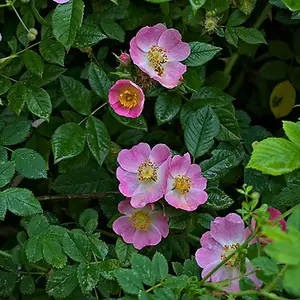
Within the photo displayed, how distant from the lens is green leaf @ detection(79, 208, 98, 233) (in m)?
1.25

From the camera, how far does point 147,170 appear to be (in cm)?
126

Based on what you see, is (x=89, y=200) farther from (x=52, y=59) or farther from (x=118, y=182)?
(x=52, y=59)

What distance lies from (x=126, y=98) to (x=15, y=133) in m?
0.23

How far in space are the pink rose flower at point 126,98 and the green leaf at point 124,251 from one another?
0.83ft

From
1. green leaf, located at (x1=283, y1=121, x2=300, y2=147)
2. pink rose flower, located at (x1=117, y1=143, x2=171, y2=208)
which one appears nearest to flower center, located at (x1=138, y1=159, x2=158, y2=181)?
pink rose flower, located at (x1=117, y1=143, x2=171, y2=208)

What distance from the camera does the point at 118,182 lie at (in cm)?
135

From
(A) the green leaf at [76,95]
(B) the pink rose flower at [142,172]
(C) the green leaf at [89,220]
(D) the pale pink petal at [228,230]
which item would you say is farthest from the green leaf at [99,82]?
(D) the pale pink petal at [228,230]

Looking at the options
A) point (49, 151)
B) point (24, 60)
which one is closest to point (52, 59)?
point (24, 60)

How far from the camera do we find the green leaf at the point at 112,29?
4.45 ft

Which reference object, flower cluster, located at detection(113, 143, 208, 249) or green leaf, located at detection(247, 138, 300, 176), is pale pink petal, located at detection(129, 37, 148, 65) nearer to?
flower cluster, located at detection(113, 143, 208, 249)

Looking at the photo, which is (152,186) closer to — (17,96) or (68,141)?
(68,141)

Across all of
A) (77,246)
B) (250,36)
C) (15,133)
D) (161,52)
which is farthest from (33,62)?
(250,36)

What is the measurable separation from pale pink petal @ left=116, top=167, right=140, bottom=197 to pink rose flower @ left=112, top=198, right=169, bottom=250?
0.11ft

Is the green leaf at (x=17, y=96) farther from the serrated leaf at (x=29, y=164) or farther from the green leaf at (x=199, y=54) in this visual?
the green leaf at (x=199, y=54)
